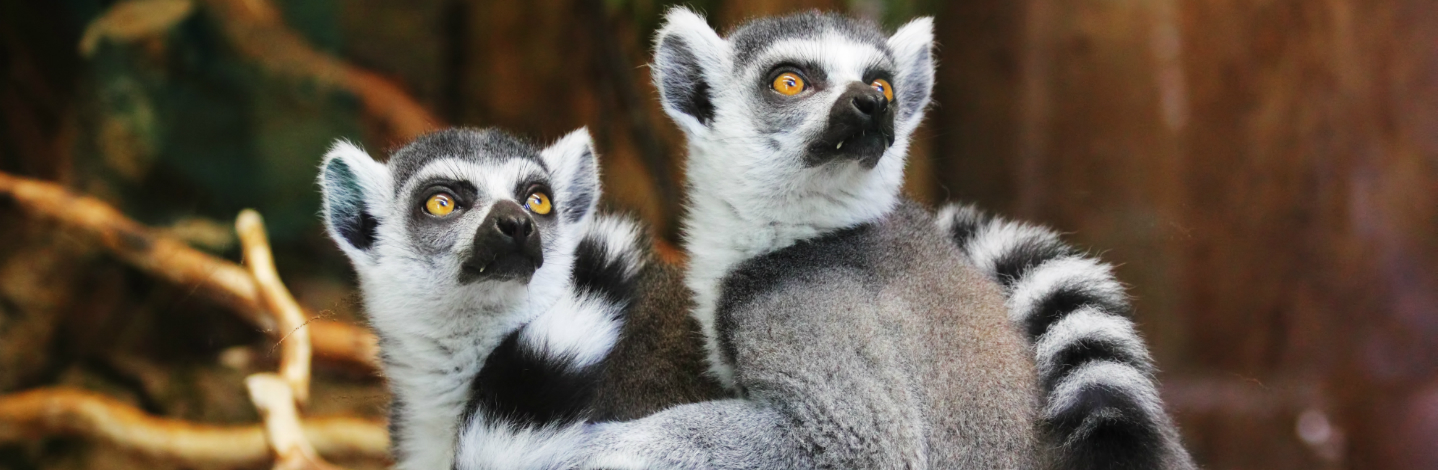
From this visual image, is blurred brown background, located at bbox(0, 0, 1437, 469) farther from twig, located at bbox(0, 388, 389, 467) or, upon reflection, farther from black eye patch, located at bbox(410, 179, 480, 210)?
black eye patch, located at bbox(410, 179, 480, 210)

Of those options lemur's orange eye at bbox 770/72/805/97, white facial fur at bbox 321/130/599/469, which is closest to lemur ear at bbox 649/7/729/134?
lemur's orange eye at bbox 770/72/805/97

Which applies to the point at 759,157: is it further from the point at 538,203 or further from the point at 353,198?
the point at 353,198

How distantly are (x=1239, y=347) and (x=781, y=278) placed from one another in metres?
2.47

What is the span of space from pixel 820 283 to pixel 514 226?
676 mm

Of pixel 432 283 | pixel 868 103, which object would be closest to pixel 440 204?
pixel 432 283

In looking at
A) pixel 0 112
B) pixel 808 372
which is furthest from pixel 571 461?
pixel 0 112

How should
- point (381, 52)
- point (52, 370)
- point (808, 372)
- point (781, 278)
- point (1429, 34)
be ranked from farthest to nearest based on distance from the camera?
point (381, 52), point (52, 370), point (1429, 34), point (781, 278), point (808, 372)

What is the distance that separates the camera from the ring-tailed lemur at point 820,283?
2.07 m

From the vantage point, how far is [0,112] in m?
4.76

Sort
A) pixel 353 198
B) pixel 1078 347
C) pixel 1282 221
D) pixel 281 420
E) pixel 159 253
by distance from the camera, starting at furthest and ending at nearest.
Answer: pixel 159 253, pixel 1282 221, pixel 281 420, pixel 353 198, pixel 1078 347

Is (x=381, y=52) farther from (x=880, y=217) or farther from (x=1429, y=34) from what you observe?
(x=1429, y=34)

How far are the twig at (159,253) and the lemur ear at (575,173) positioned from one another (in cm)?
148

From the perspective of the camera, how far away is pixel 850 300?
7.25ft

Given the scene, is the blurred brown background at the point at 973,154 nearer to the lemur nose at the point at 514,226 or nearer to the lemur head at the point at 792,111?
the lemur head at the point at 792,111
